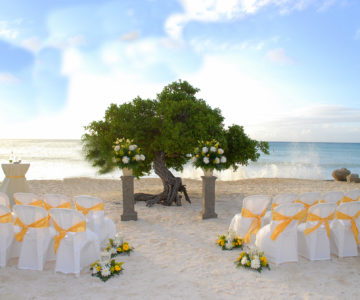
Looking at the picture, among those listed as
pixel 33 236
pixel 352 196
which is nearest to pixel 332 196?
pixel 352 196

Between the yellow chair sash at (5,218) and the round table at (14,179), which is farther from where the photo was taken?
the round table at (14,179)

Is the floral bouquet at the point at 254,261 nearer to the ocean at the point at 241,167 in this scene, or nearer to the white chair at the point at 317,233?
the white chair at the point at 317,233

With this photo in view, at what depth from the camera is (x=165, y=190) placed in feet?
36.1

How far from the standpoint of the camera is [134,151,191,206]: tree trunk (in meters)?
10.6

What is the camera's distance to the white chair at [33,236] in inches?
188

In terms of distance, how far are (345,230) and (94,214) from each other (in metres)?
4.78

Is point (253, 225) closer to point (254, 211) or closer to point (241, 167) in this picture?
point (254, 211)

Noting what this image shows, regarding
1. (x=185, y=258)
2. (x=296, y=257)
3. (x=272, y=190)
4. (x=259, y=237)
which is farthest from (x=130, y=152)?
(x=272, y=190)

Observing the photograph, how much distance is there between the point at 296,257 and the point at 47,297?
3.96 metres

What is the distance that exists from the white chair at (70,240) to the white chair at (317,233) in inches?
149

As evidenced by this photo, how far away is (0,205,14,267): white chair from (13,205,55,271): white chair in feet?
0.86

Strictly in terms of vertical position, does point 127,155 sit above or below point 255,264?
above

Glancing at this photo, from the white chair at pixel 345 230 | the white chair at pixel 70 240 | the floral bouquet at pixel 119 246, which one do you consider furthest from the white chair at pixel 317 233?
the white chair at pixel 70 240

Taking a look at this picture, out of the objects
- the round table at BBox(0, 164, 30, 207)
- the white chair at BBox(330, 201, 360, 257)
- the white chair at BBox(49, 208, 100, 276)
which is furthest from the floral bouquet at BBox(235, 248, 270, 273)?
the round table at BBox(0, 164, 30, 207)
